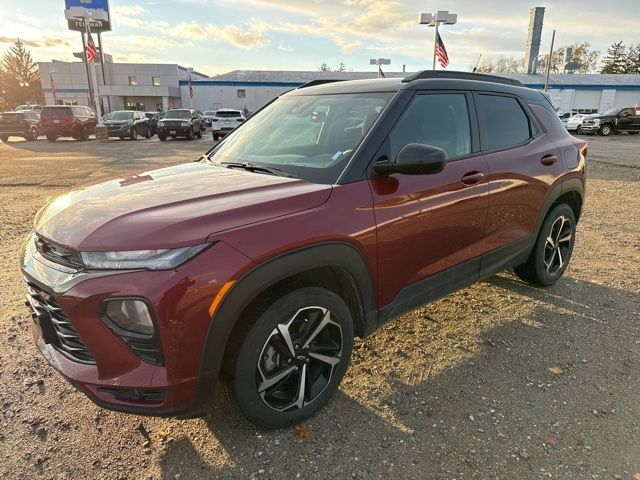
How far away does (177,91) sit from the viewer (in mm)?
58125

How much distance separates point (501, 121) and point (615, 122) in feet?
106

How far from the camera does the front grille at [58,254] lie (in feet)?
6.59

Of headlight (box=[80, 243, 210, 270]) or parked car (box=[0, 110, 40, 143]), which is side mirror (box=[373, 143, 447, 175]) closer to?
headlight (box=[80, 243, 210, 270])

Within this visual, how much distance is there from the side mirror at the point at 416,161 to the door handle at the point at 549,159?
1799 mm

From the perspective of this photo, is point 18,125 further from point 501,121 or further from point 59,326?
point 501,121

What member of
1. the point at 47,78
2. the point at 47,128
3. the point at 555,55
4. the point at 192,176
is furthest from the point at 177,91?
the point at 192,176

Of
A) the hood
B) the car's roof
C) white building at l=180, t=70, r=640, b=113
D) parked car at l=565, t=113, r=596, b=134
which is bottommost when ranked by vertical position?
parked car at l=565, t=113, r=596, b=134

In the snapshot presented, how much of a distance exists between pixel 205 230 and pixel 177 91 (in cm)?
6196

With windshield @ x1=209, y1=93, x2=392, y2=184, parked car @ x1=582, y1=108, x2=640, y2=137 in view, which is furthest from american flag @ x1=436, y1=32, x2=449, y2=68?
windshield @ x1=209, y1=93, x2=392, y2=184

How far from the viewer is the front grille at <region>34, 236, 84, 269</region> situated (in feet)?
6.59

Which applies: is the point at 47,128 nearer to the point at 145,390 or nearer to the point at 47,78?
the point at 145,390

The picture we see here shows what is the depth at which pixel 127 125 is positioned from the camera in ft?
82.3

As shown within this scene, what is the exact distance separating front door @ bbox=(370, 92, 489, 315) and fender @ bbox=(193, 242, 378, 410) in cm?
42

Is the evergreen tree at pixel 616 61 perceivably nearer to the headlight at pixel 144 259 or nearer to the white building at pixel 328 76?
the white building at pixel 328 76
